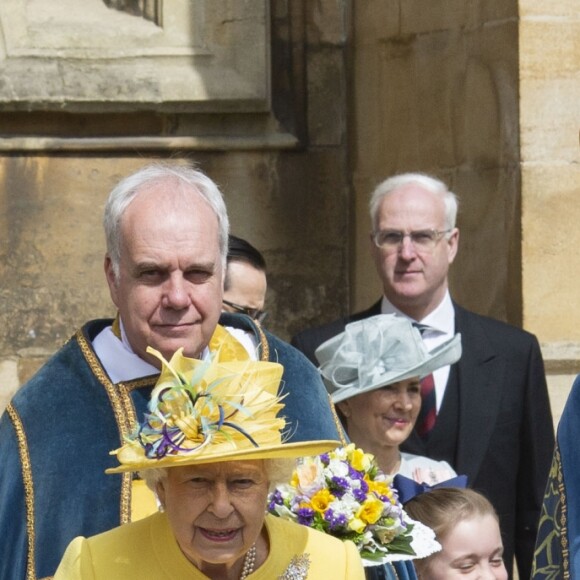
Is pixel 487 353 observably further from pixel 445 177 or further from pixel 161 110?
pixel 161 110

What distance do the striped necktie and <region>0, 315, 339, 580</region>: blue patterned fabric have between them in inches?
56.3

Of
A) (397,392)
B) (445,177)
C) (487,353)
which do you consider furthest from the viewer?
(445,177)

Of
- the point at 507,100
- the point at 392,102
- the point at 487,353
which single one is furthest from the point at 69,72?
the point at 487,353

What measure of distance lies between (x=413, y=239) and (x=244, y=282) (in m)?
0.57

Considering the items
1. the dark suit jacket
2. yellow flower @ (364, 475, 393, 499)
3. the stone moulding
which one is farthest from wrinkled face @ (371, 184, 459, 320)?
yellow flower @ (364, 475, 393, 499)

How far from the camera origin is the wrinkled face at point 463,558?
463 cm

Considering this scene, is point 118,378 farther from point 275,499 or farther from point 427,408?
point 427,408

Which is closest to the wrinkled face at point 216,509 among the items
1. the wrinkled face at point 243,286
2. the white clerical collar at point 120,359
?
the white clerical collar at point 120,359

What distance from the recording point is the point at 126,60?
730 centimetres

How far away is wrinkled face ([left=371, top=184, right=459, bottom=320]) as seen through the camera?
234 inches

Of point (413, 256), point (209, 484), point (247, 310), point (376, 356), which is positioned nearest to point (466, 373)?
point (413, 256)

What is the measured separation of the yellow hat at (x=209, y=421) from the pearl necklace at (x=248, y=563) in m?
0.22

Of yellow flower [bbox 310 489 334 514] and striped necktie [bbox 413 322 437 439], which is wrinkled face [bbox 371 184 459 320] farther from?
yellow flower [bbox 310 489 334 514]

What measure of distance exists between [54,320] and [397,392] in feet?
7.53
